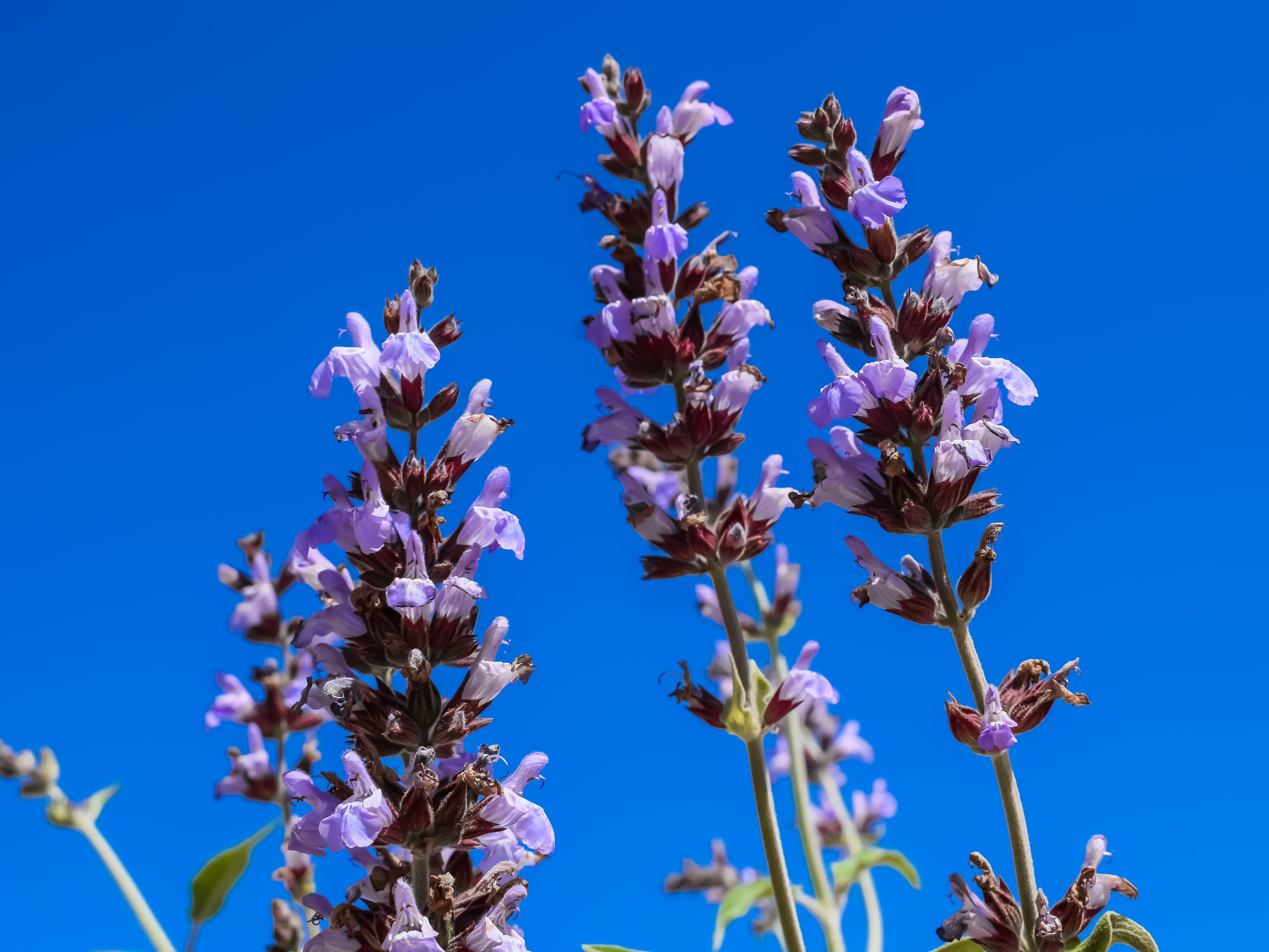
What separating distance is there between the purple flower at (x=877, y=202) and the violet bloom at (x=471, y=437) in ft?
3.55

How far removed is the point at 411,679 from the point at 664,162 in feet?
6.28

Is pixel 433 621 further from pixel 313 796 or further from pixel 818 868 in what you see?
pixel 818 868

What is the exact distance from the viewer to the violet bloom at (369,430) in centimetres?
269

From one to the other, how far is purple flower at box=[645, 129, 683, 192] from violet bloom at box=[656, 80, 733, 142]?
0.18 metres

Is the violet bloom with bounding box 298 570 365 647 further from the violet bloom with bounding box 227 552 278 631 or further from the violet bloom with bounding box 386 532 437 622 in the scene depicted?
the violet bloom with bounding box 227 552 278 631

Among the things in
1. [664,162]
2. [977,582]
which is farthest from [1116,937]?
[664,162]

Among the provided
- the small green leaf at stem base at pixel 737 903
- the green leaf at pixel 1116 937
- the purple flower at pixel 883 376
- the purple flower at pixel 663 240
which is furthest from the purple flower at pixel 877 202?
the small green leaf at stem base at pixel 737 903

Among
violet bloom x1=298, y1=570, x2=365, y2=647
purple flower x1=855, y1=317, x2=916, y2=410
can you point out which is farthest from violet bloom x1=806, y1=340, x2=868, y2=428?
violet bloom x1=298, y1=570, x2=365, y2=647

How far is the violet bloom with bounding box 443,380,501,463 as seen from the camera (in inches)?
113

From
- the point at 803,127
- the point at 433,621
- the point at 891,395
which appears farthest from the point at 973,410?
the point at 433,621

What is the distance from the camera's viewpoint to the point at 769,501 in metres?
3.57

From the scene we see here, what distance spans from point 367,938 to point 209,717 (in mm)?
2405

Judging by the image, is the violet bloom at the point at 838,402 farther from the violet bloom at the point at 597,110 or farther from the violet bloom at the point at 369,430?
the violet bloom at the point at 597,110

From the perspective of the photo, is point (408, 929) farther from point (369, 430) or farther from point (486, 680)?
point (369, 430)
